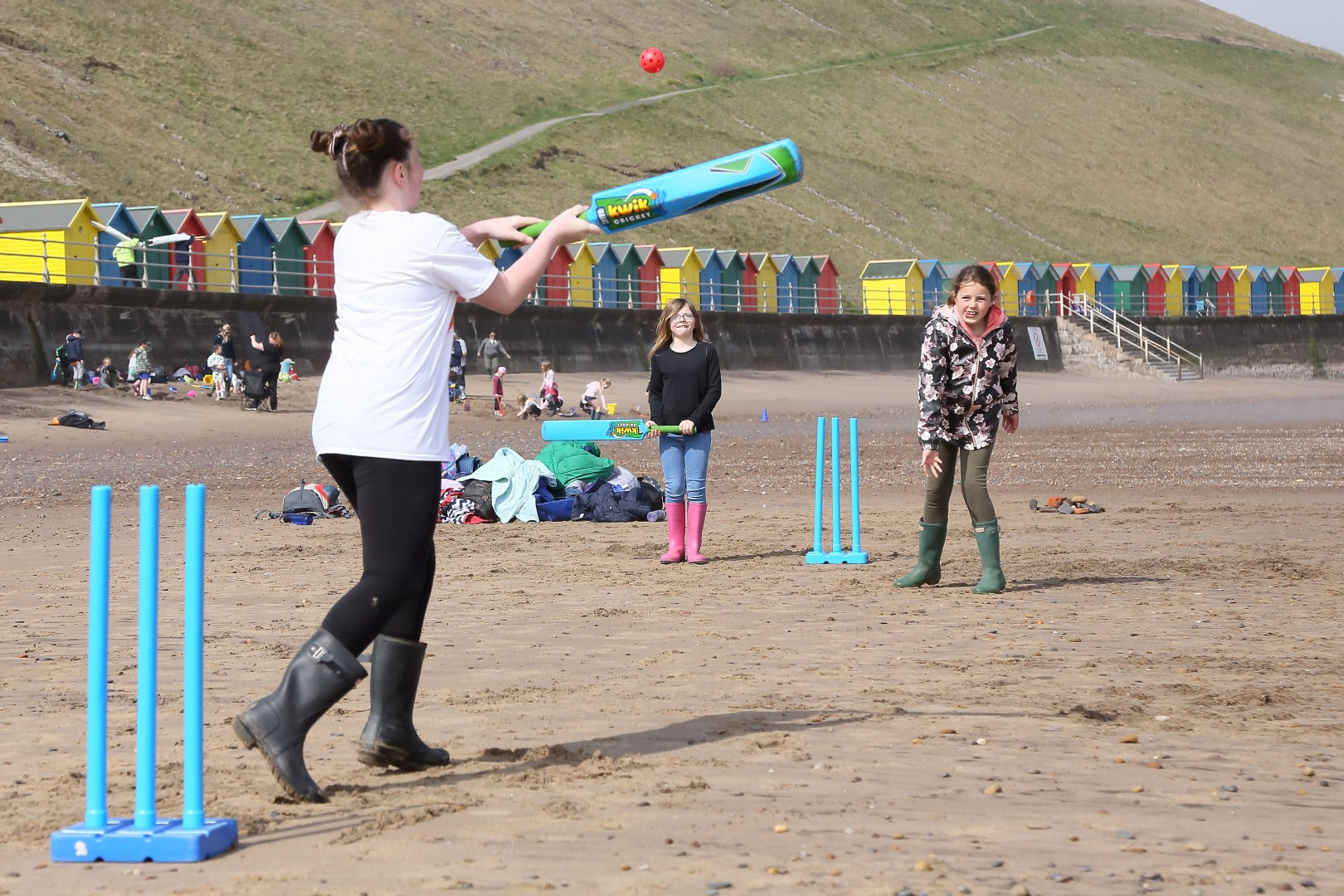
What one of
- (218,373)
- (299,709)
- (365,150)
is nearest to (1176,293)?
(218,373)

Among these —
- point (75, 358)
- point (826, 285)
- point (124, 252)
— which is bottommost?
point (75, 358)

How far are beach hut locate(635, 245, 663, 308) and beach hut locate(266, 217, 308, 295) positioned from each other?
12.4 metres

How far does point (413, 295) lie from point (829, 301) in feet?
184

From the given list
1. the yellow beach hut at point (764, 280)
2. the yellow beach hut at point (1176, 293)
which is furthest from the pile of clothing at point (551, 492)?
Answer: the yellow beach hut at point (1176, 293)

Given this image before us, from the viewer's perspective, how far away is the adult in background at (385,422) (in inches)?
180

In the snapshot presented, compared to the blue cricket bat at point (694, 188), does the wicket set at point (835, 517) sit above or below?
below

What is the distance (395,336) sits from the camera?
4703 mm

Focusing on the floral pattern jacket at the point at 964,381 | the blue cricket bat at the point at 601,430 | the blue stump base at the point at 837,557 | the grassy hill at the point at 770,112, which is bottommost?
the blue stump base at the point at 837,557

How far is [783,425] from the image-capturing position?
100ft

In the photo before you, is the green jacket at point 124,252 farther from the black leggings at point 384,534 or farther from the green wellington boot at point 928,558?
the black leggings at point 384,534

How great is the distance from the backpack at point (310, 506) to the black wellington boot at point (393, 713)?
9.16 meters

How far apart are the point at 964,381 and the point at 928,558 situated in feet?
3.40

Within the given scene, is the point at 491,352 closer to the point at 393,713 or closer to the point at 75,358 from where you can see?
the point at 75,358

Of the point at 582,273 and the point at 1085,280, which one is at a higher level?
the point at 1085,280
